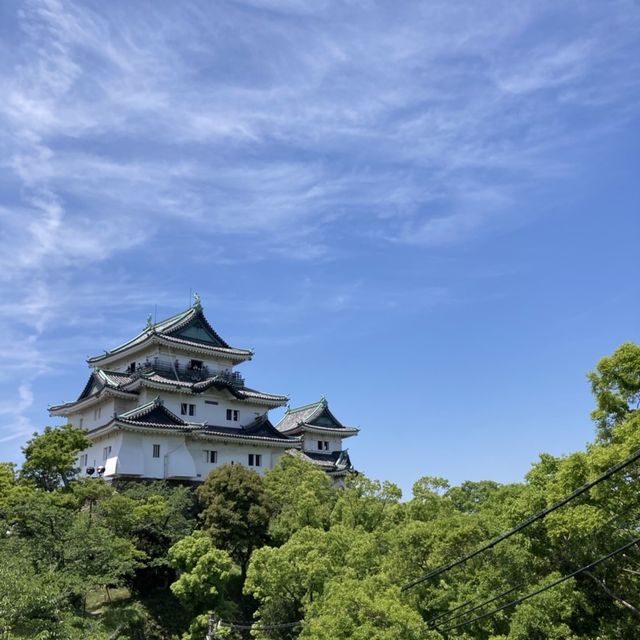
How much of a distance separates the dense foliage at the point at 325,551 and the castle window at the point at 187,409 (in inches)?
283

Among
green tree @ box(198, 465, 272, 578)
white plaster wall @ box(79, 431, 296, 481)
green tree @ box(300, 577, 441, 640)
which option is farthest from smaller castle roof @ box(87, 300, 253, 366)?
green tree @ box(300, 577, 441, 640)

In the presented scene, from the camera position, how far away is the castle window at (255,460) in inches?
1715

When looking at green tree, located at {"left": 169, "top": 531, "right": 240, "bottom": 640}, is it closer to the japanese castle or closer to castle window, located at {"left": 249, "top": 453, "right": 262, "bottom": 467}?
the japanese castle

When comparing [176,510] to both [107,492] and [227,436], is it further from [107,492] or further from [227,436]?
[227,436]

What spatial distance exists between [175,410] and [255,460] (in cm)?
670

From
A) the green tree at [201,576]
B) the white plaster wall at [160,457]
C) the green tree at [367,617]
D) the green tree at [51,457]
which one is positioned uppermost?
the white plaster wall at [160,457]

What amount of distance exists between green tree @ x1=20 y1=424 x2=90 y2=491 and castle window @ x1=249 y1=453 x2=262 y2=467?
531 inches

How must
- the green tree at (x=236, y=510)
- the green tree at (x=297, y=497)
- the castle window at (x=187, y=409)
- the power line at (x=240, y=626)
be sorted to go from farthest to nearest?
the castle window at (x=187, y=409), the green tree at (x=236, y=510), the green tree at (x=297, y=497), the power line at (x=240, y=626)

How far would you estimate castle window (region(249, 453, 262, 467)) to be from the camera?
143 feet

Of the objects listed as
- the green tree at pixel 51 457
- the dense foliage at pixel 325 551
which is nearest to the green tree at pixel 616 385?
the dense foliage at pixel 325 551

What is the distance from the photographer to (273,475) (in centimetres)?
3622

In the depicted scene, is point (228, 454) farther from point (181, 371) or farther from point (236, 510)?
point (236, 510)

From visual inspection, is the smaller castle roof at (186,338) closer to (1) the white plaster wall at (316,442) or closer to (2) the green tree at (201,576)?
(1) the white plaster wall at (316,442)

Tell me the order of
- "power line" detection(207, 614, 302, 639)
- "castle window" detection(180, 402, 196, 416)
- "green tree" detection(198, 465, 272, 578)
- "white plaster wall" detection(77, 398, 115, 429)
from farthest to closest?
1. "castle window" detection(180, 402, 196, 416)
2. "white plaster wall" detection(77, 398, 115, 429)
3. "green tree" detection(198, 465, 272, 578)
4. "power line" detection(207, 614, 302, 639)
